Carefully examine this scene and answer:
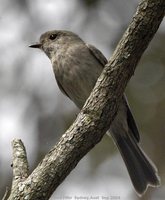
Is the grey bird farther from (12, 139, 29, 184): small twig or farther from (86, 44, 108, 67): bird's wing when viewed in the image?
(12, 139, 29, 184): small twig

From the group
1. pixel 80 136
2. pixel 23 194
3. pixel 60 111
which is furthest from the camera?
pixel 60 111

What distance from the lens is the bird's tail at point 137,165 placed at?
5.41 meters

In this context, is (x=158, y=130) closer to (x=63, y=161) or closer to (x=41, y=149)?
(x=41, y=149)

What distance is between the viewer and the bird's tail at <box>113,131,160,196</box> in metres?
5.41

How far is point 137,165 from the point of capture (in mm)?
5770

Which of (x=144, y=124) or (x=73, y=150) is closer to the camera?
(x=73, y=150)

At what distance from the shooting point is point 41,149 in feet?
22.9

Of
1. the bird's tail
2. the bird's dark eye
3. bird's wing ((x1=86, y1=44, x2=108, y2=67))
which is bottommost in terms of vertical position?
the bird's tail

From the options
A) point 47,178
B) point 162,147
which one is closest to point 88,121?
point 47,178

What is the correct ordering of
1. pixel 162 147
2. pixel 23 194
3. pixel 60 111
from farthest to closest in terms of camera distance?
pixel 60 111
pixel 162 147
pixel 23 194

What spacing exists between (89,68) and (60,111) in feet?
5.81

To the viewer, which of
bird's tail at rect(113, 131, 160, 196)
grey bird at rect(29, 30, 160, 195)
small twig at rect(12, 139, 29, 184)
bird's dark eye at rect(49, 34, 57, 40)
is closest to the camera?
small twig at rect(12, 139, 29, 184)

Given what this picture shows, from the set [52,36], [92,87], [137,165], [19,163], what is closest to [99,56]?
[92,87]

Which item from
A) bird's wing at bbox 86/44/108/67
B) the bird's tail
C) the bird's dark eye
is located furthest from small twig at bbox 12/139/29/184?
the bird's dark eye
